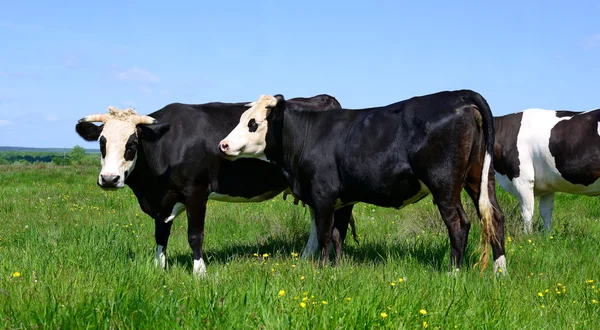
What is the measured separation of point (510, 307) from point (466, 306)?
1.34ft

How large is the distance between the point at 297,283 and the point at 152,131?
309 cm

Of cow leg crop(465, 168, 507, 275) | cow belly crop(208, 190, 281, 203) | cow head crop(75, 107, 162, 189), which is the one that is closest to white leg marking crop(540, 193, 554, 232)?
cow leg crop(465, 168, 507, 275)

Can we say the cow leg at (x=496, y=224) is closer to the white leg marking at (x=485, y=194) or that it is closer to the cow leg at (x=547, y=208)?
the white leg marking at (x=485, y=194)

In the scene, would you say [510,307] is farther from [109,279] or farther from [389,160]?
[109,279]

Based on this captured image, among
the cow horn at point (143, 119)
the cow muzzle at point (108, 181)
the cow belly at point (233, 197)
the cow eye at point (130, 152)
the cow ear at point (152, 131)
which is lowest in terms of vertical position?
the cow belly at point (233, 197)

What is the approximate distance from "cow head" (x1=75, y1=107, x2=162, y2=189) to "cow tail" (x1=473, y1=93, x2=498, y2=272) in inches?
147

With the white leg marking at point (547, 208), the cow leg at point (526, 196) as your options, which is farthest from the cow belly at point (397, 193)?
the white leg marking at point (547, 208)

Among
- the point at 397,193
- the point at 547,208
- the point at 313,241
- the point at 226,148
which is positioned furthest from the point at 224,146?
the point at 547,208

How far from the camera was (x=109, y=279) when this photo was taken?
485 centimetres

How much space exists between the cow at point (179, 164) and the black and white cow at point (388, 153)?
419 mm

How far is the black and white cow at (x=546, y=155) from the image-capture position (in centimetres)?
916

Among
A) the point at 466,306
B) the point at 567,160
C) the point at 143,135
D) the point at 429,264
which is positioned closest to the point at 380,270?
the point at 429,264

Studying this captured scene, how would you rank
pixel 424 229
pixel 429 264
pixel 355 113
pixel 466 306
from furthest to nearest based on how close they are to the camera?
pixel 424 229 < pixel 355 113 < pixel 429 264 < pixel 466 306

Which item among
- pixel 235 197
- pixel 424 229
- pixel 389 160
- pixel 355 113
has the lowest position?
pixel 424 229
